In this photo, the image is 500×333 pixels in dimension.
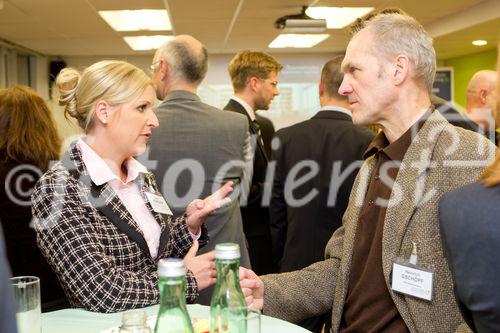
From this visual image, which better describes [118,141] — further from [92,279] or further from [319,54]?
[319,54]

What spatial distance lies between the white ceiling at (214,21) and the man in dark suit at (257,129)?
203 cm

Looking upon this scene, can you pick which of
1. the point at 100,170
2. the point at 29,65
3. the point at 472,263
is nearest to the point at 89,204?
→ the point at 100,170

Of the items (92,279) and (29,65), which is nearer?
(92,279)

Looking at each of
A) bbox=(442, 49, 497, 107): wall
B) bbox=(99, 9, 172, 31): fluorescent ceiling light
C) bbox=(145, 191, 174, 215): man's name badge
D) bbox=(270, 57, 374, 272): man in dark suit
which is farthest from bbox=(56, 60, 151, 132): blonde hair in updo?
bbox=(442, 49, 497, 107): wall

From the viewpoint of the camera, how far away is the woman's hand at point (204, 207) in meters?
1.79

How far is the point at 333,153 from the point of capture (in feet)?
9.39

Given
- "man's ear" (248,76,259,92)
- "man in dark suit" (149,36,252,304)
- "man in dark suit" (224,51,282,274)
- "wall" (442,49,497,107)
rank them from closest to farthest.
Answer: "man in dark suit" (149,36,252,304) < "man in dark suit" (224,51,282,274) < "man's ear" (248,76,259,92) < "wall" (442,49,497,107)

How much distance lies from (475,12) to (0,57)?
21.2 ft

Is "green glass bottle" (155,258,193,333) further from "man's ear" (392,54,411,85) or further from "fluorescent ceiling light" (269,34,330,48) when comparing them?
"fluorescent ceiling light" (269,34,330,48)

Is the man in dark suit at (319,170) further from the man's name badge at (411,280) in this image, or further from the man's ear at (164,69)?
the man's name badge at (411,280)

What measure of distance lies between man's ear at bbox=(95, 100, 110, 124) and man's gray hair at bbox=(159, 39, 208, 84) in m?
0.89

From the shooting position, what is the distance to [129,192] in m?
1.83

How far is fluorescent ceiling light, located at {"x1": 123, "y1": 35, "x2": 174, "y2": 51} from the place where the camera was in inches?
310

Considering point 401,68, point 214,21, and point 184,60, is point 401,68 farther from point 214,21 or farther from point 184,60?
point 214,21
